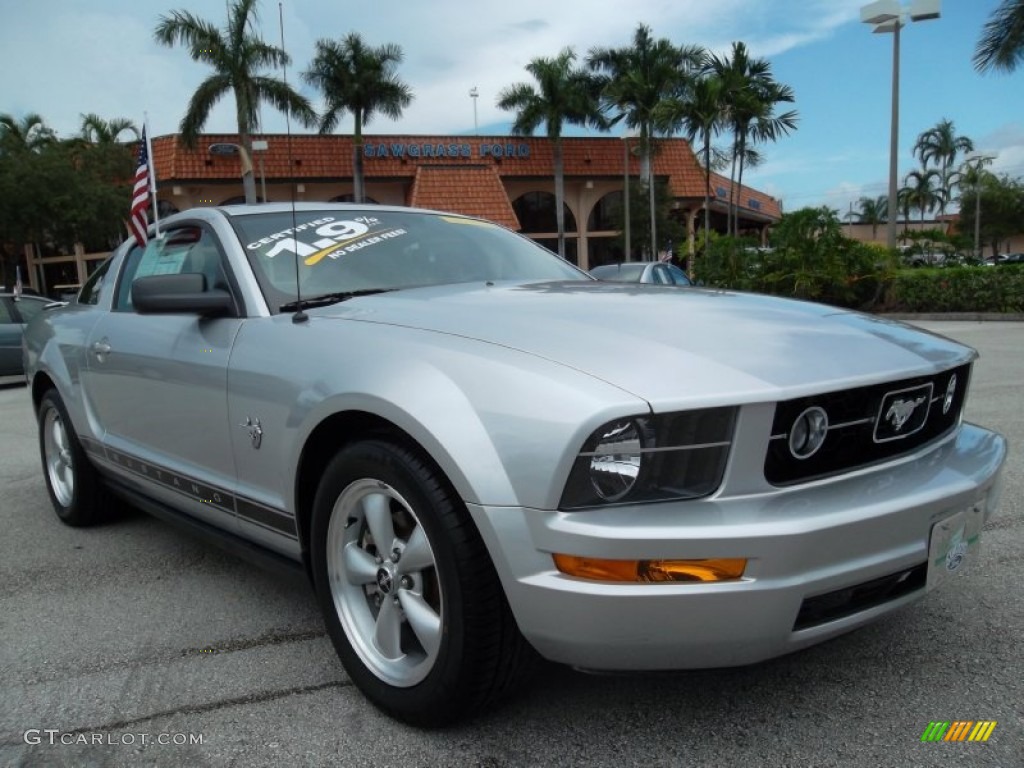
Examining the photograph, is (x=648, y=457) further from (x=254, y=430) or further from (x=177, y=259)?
(x=177, y=259)

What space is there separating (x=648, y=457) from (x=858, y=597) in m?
0.65

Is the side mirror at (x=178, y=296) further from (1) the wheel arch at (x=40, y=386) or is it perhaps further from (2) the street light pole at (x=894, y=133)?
(2) the street light pole at (x=894, y=133)

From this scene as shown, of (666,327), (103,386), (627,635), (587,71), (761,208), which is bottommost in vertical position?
(627,635)

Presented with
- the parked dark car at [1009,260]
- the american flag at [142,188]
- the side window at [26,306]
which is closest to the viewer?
the american flag at [142,188]

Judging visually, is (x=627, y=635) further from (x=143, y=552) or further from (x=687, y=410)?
(x=143, y=552)

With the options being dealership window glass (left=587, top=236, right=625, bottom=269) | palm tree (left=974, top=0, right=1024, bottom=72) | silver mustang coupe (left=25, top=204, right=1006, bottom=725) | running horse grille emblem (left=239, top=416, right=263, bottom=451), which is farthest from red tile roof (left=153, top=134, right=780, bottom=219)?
running horse grille emblem (left=239, top=416, right=263, bottom=451)

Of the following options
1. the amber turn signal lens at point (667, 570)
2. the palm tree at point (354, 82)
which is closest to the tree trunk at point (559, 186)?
the palm tree at point (354, 82)

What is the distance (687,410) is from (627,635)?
0.52m

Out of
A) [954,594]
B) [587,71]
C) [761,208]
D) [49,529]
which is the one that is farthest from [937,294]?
[761,208]

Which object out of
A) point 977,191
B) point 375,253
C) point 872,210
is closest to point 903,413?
point 375,253

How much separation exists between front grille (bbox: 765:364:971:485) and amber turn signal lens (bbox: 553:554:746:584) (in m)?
0.27

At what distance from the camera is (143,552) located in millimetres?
3938

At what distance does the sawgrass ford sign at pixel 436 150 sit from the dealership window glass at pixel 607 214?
5.32 m

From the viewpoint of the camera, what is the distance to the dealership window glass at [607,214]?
35.5 metres
